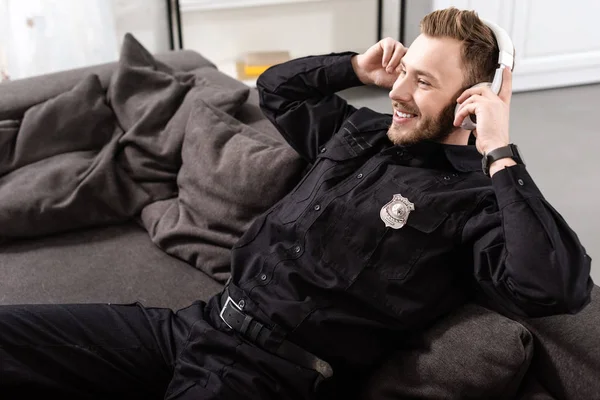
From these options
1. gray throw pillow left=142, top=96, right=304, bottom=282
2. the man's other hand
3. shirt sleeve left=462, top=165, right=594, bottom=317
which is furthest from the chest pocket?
gray throw pillow left=142, top=96, right=304, bottom=282

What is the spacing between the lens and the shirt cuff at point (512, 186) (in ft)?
4.38

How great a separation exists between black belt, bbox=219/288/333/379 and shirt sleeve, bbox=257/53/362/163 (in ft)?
1.46

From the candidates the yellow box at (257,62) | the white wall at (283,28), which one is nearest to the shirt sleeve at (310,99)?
the yellow box at (257,62)

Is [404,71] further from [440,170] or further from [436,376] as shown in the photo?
[436,376]

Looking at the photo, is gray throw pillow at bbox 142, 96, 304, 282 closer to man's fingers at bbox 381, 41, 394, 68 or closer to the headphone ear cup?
man's fingers at bbox 381, 41, 394, 68

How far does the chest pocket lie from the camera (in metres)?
1.47

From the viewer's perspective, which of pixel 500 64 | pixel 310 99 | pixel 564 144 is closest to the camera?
pixel 500 64

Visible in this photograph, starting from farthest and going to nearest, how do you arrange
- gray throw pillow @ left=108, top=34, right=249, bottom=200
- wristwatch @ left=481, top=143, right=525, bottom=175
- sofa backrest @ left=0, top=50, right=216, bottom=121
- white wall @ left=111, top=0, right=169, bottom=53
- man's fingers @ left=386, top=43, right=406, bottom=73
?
1. white wall @ left=111, top=0, right=169, bottom=53
2. sofa backrest @ left=0, top=50, right=216, bottom=121
3. gray throw pillow @ left=108, top=34, right=249, bottom=200
4. man's fingers @ left=386, top=43, right=406, bottom=73
5. wristwatch @ left=481, top=143, right=525, bottom=175

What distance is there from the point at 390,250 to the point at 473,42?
0.44 m

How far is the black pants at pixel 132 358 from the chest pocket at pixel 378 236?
0.23 m

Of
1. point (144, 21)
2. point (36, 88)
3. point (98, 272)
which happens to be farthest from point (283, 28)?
A: point (98, 272)

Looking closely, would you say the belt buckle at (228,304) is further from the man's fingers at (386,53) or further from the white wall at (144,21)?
the white wall at (144,21)

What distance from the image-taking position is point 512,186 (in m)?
1.35

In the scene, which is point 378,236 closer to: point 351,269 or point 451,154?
point 351,269
